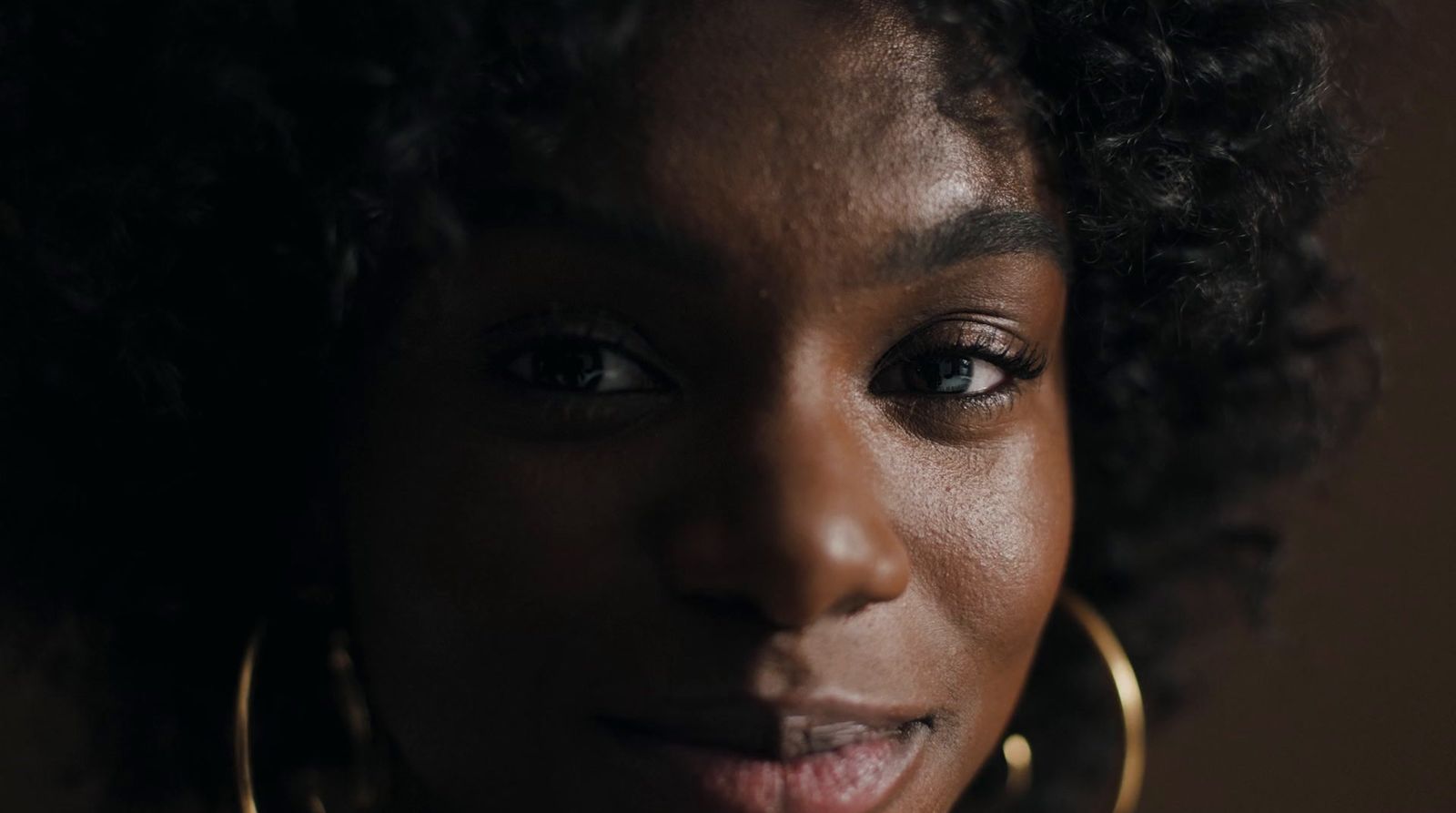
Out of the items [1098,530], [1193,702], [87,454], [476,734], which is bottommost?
[1193,702]

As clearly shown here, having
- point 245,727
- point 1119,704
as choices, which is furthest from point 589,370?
point 1119,704

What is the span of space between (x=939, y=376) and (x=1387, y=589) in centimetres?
86

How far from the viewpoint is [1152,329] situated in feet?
4.22

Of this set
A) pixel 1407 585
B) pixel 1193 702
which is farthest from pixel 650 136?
pixel 1407 585

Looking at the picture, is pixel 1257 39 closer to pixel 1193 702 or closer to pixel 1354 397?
pixel 1354 397

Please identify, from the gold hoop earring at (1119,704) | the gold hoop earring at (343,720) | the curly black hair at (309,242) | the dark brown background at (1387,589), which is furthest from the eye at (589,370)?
the dark brown background at (1387,589)

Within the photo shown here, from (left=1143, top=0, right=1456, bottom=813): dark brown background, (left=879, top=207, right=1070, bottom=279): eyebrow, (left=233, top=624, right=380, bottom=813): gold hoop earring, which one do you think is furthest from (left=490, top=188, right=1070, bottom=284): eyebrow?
(left=1143, top=0, right=1456, bottom=813): dark brown background

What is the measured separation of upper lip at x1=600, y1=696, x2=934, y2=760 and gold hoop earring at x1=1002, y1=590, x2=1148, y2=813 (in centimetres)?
45

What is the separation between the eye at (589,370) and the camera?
1.03 metres

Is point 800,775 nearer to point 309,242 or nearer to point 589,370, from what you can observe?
point 589,370

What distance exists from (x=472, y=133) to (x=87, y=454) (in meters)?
0.40

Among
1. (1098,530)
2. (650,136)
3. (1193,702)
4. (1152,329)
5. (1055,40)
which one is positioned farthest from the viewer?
(1193,702)

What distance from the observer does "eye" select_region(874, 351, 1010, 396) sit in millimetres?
1081

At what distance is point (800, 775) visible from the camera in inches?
41.2
